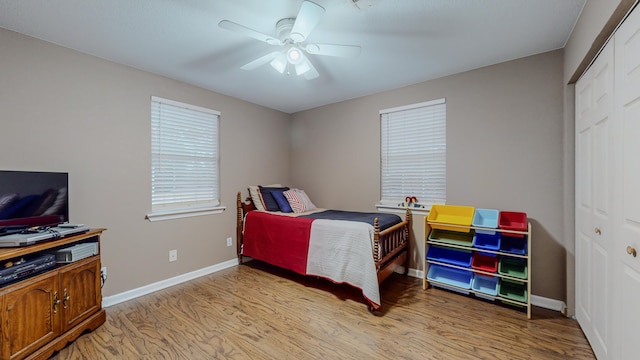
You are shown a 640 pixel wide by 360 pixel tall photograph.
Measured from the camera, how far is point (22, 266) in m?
1.60

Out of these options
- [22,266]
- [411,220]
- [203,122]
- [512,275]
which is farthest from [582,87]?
[22,266]

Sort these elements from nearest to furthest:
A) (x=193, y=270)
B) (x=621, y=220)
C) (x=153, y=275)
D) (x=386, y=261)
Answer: (x=621, y=220) → (x=386, y=261) → (x=153, y=275) → (x=193, y=270)

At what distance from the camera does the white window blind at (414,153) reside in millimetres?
3039

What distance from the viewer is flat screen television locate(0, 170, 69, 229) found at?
70.7 inches

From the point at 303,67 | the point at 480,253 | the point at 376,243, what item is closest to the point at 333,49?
the point at 303,67

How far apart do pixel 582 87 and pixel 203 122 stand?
379cm

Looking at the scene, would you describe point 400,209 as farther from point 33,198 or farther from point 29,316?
point 33,198

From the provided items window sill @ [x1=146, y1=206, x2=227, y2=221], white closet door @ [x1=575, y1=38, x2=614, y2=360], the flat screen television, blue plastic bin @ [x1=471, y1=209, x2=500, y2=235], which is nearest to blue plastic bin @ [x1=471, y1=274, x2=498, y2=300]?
blue plastic bin @ [x1=471, y1=209, x2=500, y2=235]

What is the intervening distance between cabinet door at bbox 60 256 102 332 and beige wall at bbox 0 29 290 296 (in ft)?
1.39

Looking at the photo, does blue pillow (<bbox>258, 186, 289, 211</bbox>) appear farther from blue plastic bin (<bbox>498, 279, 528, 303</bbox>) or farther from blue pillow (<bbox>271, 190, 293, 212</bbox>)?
blue plastic bin (<bbox>498, 279, 528, 303</bbox>)

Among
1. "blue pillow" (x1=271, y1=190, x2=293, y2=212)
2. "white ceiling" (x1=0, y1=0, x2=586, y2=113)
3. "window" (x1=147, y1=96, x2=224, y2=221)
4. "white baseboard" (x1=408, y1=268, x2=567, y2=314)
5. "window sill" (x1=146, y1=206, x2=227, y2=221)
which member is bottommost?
"white baseboard" (x1=408, y1=268, x2=567, y2=314)

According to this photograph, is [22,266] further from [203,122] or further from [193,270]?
[203,122]

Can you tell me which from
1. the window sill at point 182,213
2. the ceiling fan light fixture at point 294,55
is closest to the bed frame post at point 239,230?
the window sill at point 182,213

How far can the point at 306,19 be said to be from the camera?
162 cm
